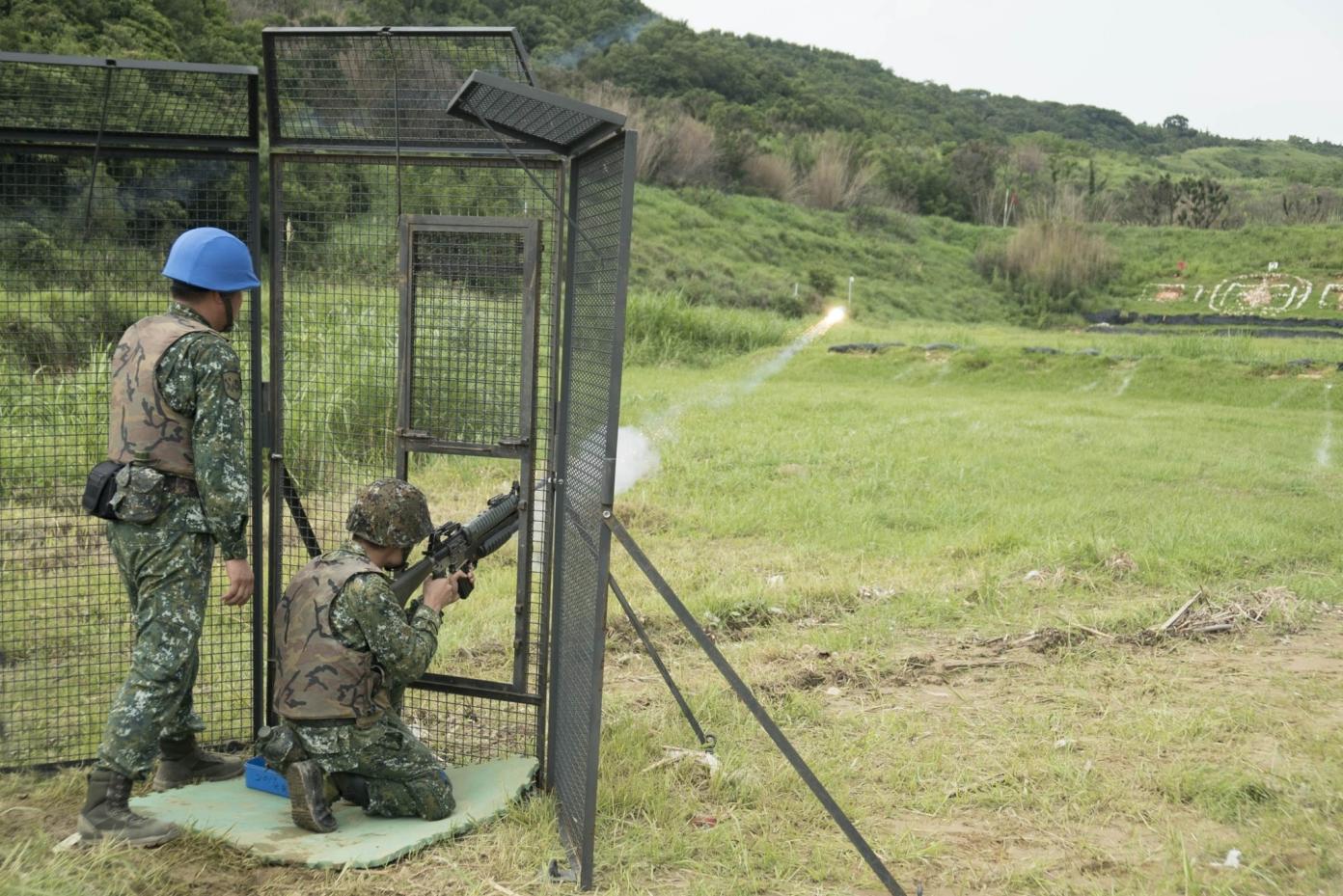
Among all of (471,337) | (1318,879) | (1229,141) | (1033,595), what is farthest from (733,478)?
(1229,141)

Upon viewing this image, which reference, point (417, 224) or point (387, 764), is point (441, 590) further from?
point (417, 224)

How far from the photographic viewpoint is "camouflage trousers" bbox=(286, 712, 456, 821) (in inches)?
155

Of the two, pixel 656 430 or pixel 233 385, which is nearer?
pixel 233 385

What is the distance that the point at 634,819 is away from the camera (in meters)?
4.16

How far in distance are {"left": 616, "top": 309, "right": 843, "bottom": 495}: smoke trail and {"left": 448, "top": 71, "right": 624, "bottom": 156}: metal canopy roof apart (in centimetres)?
194

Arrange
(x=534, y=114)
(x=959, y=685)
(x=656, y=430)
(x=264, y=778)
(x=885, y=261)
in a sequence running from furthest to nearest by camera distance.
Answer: (x=885, y=261) → (x=656, y=430) → (x=959, y=685) → (x=264, y=778) → (x=534, y=114)

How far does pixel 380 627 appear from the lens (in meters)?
3.88

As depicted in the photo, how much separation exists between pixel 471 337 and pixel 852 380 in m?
12.9

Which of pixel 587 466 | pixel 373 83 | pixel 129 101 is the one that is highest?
pixel 373 83

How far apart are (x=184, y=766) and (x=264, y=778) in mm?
321

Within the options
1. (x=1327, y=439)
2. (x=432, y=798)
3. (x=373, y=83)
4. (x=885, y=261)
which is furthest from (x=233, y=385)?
(x=885, y=261)

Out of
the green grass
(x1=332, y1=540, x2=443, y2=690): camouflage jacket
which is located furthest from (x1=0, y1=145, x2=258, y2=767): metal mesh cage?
the green grass

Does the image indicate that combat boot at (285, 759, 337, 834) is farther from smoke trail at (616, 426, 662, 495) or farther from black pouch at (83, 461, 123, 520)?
smoke trail at (616, 426, 662, 495)

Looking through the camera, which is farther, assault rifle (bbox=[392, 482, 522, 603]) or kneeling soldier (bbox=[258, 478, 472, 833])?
assault rifle (bbox=[392, 482, 522, 603])
